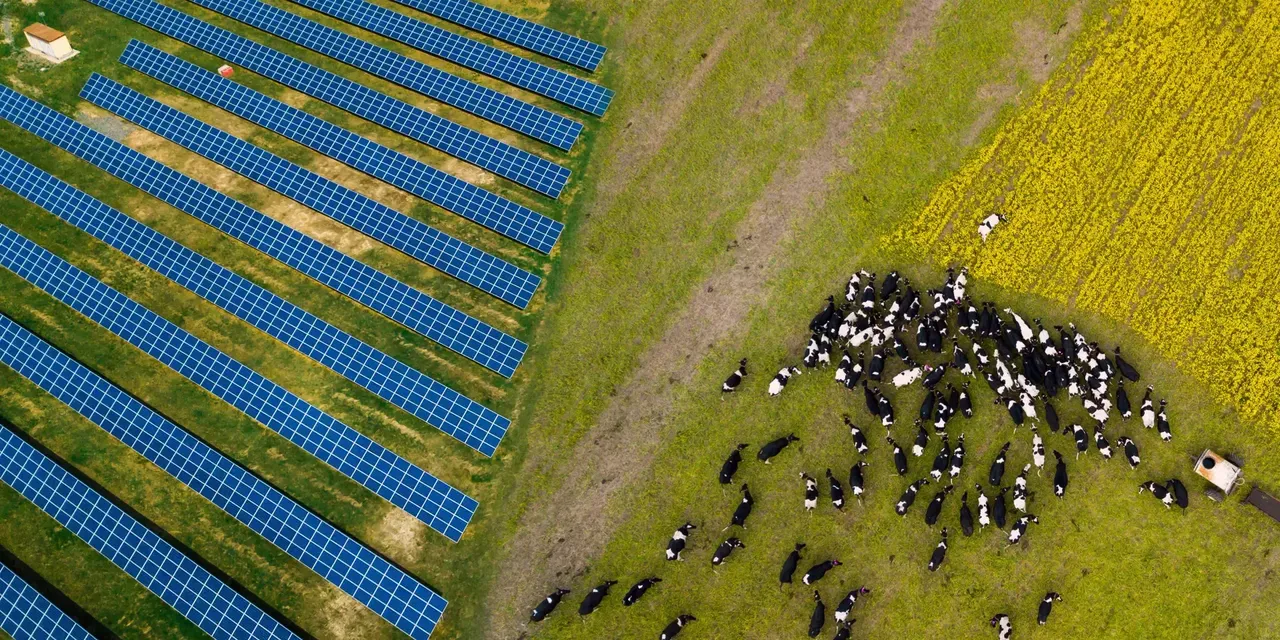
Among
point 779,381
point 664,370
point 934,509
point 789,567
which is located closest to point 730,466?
point 779,381

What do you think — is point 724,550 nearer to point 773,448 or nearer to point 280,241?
point 773,448

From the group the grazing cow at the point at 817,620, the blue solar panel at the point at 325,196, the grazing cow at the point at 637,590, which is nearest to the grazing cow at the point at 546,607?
the grazing cow at the point at 637,590

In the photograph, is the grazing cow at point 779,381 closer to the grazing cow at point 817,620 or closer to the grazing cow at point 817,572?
the grazing cow at point 817,572

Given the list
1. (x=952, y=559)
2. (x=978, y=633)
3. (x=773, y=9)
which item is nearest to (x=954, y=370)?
(x=952, y=559)

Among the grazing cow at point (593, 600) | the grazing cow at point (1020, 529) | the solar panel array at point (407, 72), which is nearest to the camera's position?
the grazing cow at point (593, 600)

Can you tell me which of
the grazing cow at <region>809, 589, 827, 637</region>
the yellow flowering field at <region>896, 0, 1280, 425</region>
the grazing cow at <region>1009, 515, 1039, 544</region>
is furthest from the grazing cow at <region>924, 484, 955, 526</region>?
the yellow flowering field at <region>896, 0, 1280, 425</region>

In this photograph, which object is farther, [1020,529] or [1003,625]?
[1020,529]

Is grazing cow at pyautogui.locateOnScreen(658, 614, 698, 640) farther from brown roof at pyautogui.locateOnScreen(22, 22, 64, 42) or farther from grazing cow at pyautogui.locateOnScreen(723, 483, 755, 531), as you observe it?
brown roof at pyautogui.locateOnScreen(22, 22, 64, 42)
